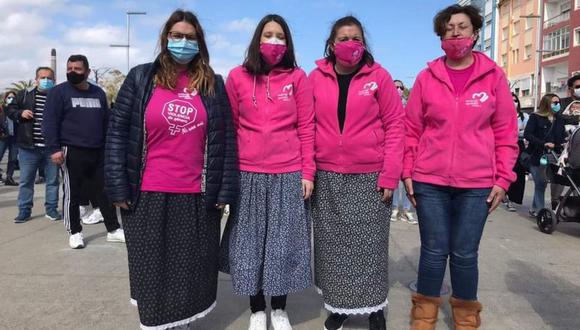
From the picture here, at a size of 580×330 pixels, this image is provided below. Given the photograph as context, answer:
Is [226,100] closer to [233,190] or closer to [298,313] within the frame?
[233,190]

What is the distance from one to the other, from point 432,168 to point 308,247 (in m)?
0.94

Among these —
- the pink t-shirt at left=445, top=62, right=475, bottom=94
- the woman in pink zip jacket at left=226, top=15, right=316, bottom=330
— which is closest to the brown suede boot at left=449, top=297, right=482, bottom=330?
the woman in pink zip jacket at left=226, top=15, right=316, bottom=330

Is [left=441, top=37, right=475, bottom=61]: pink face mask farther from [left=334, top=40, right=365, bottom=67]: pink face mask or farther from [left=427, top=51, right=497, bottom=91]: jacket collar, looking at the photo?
[left=334, top=40, right=365, bottom=67]: pink face mask

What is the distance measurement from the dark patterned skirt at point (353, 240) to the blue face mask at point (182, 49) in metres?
1.11

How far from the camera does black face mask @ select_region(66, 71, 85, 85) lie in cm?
519

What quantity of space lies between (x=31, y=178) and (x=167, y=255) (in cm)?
501

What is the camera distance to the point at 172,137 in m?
2.86

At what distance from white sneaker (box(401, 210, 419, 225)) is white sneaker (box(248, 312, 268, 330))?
164 inches

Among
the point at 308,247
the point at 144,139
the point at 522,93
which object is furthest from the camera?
the point at 522,93

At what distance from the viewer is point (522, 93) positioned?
44.9m

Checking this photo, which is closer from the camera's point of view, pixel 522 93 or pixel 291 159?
pixel 291 159

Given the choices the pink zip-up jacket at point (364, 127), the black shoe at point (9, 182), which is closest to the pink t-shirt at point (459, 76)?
the pink zip-up jacket at point (364, 127)

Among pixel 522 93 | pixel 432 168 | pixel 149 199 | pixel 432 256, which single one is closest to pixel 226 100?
pixel 149 199

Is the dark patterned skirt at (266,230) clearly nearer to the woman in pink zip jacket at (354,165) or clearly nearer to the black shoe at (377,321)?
the woman in pink zip jacket at (354,165)
